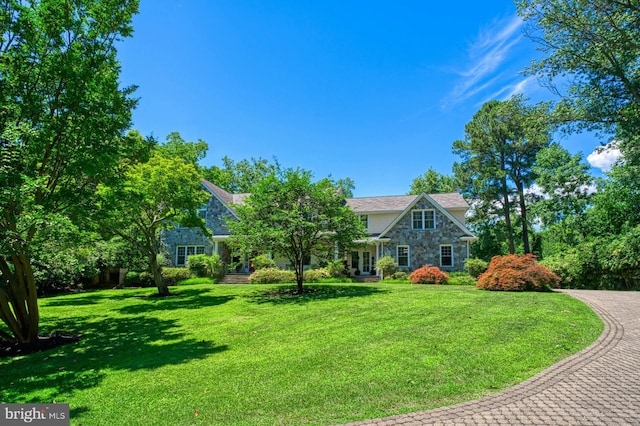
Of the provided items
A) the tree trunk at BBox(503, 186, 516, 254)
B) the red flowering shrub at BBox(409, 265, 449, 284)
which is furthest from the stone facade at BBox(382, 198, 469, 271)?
the tree trunk at BBox(503, 186, 516, 254)

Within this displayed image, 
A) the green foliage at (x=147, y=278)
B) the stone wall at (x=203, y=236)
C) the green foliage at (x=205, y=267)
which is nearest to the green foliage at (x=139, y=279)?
the green foliage at (x=147, y=278)

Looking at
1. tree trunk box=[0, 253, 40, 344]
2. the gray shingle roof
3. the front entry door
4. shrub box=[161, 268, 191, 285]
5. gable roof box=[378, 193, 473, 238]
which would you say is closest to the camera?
tree trunk box=[0, 253, 40, 344]

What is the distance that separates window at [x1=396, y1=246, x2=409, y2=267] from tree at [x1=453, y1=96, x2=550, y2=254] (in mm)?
13474

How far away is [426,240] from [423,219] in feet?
5.11

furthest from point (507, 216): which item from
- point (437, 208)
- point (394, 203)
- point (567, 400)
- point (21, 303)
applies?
point (21, 303)

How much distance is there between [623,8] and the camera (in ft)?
38.2

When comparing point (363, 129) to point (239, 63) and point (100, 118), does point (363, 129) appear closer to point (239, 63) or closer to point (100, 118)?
point (239, 63)

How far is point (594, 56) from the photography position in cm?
1362

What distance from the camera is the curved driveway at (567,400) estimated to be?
386cm

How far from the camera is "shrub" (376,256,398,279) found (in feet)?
73.7

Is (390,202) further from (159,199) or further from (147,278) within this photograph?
(147,278)

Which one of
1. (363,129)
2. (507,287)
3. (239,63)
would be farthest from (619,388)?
(363,129)

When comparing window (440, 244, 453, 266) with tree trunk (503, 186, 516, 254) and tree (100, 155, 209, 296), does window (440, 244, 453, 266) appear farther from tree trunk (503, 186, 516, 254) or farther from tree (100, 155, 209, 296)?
tree (100, 155, 209, 296)

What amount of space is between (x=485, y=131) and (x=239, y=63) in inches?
1074
